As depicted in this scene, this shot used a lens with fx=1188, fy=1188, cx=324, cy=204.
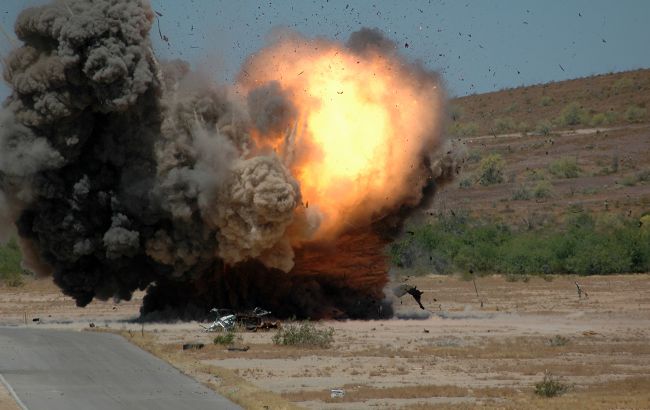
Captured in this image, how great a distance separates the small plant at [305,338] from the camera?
112 feet

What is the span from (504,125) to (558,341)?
10158 centimetres

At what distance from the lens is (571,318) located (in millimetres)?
42375

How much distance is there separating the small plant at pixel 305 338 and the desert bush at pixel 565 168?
2865 inches

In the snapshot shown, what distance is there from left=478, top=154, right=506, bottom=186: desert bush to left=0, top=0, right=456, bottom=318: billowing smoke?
66409 millimetres

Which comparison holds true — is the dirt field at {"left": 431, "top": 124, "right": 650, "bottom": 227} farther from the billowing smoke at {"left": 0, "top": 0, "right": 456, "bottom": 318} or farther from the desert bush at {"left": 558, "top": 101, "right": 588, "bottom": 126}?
the billowing smoke at {"left": 0, "top": 0, "right": 456, "bottom": 318}

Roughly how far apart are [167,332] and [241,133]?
22.9 ft

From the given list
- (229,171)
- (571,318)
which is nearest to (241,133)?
(229,171)

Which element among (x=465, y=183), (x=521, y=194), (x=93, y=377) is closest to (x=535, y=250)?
(x=521, y=194)

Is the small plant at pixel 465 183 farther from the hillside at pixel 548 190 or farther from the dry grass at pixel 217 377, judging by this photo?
the dry grass at pixel 217 377

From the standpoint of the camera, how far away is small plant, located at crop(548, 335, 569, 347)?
3378cm

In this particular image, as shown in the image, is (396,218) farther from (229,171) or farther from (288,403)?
(288,403)

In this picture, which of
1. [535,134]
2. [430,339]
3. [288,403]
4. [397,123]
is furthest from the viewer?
[535,134]

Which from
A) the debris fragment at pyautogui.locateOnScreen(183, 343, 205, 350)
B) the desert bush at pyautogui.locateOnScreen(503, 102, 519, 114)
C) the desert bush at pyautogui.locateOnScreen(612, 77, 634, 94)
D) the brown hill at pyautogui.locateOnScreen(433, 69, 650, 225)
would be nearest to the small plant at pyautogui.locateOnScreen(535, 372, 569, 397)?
the debris fragment at pyautogui.locateOnScreen(183, 343, 205, 350)

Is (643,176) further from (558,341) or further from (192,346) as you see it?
(192,346)
